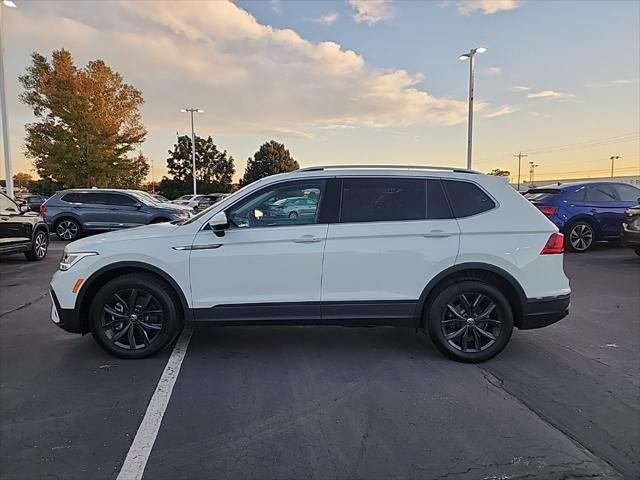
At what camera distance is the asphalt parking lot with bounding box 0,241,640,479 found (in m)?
2.80

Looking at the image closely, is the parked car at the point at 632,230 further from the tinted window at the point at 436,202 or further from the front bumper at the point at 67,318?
the front bumper at the point at 67,318

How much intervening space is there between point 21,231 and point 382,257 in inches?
357

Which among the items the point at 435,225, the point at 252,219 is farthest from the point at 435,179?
the point at 252,219

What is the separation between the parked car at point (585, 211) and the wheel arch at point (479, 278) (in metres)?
7.65

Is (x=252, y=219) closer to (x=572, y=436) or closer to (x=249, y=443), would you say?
(x=249, y=443)

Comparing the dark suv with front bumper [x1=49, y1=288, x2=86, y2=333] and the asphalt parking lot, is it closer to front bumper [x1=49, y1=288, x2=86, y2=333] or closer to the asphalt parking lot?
the asphalt parking lot

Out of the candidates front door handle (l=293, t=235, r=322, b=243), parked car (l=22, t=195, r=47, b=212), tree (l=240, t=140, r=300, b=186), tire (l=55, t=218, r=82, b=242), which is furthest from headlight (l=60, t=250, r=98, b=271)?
tree (l=240, t=140, r=300, b=186)

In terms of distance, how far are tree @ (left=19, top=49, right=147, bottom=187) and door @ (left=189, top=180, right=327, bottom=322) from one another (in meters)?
29.2

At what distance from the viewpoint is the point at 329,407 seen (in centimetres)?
349

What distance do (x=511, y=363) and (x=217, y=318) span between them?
9.05 feet

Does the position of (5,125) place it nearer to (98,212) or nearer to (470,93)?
(98,212)

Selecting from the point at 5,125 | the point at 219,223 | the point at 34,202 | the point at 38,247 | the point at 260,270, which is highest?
the point at 5,125

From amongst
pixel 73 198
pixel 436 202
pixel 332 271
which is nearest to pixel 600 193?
pixel 436 202

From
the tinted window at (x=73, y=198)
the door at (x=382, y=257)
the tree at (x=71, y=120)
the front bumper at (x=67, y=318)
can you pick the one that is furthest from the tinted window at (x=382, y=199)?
the tree at (x=71, y=120)
